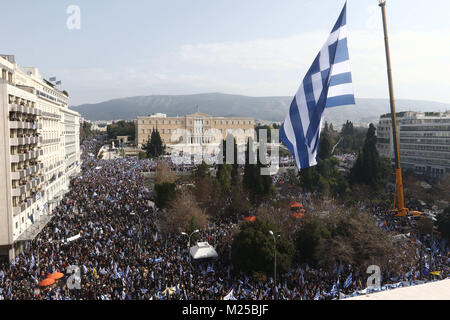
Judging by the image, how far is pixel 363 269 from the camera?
1764cm

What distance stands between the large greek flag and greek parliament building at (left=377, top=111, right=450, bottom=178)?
4469cm

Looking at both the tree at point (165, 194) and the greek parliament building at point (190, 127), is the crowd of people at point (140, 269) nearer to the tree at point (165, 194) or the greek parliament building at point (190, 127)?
the tree at point (165, 194)

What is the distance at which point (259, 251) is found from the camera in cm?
1711

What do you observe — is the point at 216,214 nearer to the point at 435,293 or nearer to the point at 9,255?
the point at 9,255

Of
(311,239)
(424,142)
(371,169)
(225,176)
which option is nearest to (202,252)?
(311,239)

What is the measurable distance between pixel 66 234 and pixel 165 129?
265 feet

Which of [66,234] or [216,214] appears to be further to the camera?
[216,214]

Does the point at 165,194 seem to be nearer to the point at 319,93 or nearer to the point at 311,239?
the point at 311,239

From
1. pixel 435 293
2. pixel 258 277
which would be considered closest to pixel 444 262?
pixel 258 277

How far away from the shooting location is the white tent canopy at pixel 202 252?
1809cm

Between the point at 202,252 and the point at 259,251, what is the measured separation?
3.02m

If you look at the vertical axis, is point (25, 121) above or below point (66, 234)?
above

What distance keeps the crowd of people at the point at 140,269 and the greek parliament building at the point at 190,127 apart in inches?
2927

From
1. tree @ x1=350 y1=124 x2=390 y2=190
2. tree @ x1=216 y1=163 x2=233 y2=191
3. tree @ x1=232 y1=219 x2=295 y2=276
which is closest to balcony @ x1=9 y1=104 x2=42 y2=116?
tree @ x1=232 y1=219 x2=295 y2=276
